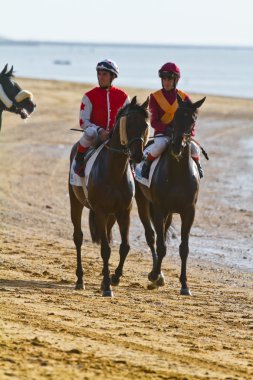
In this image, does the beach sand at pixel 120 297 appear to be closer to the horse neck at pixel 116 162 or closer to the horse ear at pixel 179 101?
the horse neck at pixel 116 162

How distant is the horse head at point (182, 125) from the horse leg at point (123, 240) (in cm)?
93

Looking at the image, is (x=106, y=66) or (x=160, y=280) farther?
(x=160, y=280)

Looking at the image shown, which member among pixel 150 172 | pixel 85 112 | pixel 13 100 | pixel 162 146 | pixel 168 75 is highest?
pixel 168 75

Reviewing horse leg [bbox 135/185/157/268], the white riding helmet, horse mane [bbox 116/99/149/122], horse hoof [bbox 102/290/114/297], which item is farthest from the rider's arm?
horse hoof [bbox 102/290/114/297]

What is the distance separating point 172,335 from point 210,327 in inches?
29.2

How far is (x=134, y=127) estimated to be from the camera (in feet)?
39.2

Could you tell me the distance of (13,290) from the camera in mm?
12156

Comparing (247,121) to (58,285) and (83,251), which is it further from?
(58,285)

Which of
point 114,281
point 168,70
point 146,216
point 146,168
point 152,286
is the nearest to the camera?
point 152,286

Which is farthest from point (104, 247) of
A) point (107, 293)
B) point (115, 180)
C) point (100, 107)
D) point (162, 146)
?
point (100, 107)

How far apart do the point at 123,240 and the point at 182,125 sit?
61.5 inches

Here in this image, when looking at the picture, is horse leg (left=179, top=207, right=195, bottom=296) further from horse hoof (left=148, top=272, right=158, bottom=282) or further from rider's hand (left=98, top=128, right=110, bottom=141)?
rider's hand (left=98, top=128, right=110, bottom=141)

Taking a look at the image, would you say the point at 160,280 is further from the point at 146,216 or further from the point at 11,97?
the point at 11,97

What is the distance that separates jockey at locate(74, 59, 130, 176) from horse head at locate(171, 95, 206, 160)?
2.16 ft
